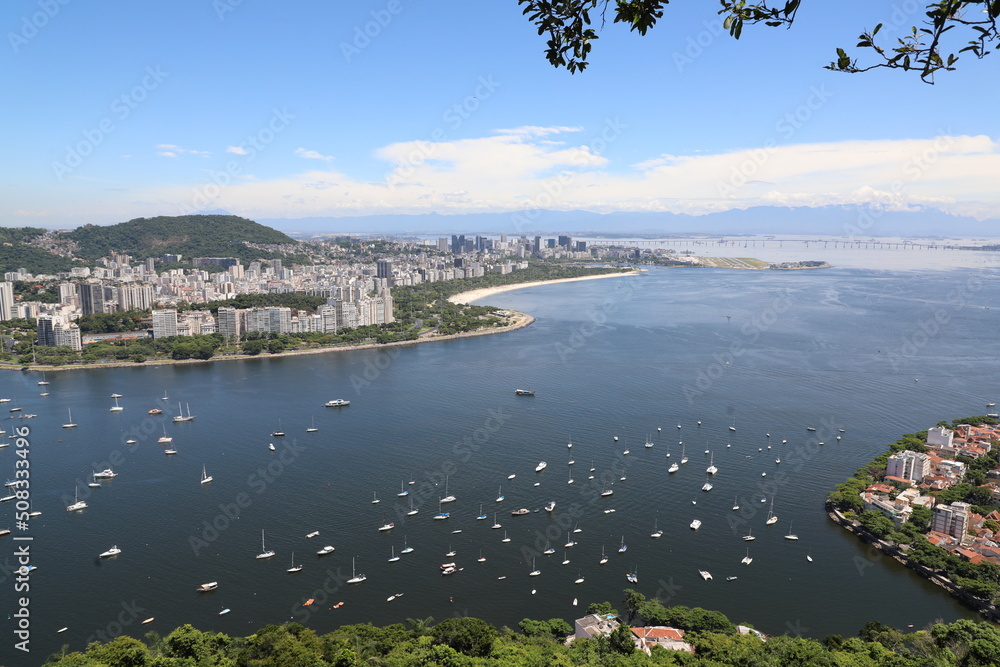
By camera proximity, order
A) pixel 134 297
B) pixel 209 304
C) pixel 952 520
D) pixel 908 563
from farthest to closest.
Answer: pixel 134 297 < pixel 209 304 < pixel 952 520 < pixel 908 563

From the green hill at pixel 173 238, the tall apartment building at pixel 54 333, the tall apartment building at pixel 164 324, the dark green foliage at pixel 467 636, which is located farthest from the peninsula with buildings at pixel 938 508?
the green hill at pixel 173 238

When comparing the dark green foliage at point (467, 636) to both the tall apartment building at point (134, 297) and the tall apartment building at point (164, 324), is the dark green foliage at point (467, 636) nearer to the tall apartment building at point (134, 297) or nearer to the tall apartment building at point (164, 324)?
the tall apartment building at point (164, 324)

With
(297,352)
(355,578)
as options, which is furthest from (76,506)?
(297,352)

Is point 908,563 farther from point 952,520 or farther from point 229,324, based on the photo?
point 229,324

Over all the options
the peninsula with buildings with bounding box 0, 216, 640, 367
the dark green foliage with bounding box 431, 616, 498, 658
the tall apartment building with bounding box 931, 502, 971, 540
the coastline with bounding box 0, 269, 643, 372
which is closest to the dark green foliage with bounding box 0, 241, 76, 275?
the peninsula with buildings with bounding box 0, 216, 640, 367

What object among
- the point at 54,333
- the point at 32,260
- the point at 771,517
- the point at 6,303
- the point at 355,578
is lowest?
the point at 355,578
